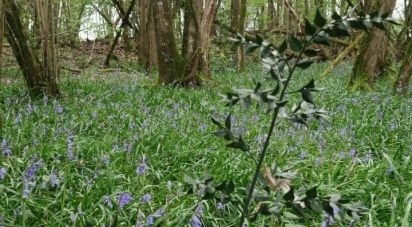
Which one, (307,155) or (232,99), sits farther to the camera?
(307,155)

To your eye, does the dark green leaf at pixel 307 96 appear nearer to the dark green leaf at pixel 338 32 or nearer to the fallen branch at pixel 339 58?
the dark green leaf at pixel 338 32

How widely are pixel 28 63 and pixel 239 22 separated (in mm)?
8905

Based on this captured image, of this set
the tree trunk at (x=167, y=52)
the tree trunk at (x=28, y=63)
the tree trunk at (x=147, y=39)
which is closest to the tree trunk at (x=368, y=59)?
the tree trunk at (x=167, y=52)

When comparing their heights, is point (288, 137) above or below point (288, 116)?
below

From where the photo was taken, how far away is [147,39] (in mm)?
14461

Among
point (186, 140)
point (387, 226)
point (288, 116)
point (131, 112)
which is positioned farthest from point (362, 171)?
point (131, 112)

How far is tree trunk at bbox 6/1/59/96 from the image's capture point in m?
6.59

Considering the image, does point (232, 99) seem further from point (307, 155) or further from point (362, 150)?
point (362, 150)

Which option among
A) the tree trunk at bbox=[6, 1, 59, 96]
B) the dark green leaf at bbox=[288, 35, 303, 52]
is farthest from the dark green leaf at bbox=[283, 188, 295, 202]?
the tree trunk at bbox=[6, 1, 59, 96]

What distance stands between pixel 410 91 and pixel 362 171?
5895 mm

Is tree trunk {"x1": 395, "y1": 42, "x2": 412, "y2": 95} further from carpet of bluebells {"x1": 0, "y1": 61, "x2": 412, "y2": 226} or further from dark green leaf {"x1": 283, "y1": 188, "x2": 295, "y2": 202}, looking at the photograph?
dark green leaf {"x1": 283, "y1": 188, "x2": 295, "y2": 202}

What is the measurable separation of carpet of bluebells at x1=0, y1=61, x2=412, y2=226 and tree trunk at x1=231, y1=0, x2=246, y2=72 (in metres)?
7.74

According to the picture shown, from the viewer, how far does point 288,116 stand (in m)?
1.10

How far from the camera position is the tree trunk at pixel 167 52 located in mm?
9070
